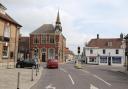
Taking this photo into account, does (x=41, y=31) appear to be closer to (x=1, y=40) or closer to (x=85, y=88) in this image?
(x=1, y=40)

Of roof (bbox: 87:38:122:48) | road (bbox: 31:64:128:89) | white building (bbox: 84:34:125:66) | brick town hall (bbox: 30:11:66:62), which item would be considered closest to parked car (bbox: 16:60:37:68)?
road (bbox: 31:64:128:89)

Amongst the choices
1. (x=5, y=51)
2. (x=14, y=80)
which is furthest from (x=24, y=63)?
(x=14, y=80)

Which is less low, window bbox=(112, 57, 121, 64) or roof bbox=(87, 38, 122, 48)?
roof bbox=(87, 38, 122, 48)

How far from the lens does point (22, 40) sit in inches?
3957

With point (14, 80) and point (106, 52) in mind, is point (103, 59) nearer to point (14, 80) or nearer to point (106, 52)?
point (106, 52)

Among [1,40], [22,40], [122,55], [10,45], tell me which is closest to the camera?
[1,40]

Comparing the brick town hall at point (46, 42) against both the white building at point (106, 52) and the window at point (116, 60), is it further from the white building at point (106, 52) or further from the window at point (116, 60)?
the window at point (116, 60)

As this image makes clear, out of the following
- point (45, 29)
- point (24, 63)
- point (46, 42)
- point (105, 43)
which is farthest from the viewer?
point (45, 29)

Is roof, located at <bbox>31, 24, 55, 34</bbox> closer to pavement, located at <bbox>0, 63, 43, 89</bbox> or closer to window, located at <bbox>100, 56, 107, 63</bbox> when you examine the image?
window, located at <bbox>100, 56, 107, 63</bbox>

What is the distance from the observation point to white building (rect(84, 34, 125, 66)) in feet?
282

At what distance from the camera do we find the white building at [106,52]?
85.9m

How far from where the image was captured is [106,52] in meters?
87.5

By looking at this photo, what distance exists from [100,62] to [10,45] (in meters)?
45.8

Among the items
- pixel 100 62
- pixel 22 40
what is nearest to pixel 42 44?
pixel 22 40
